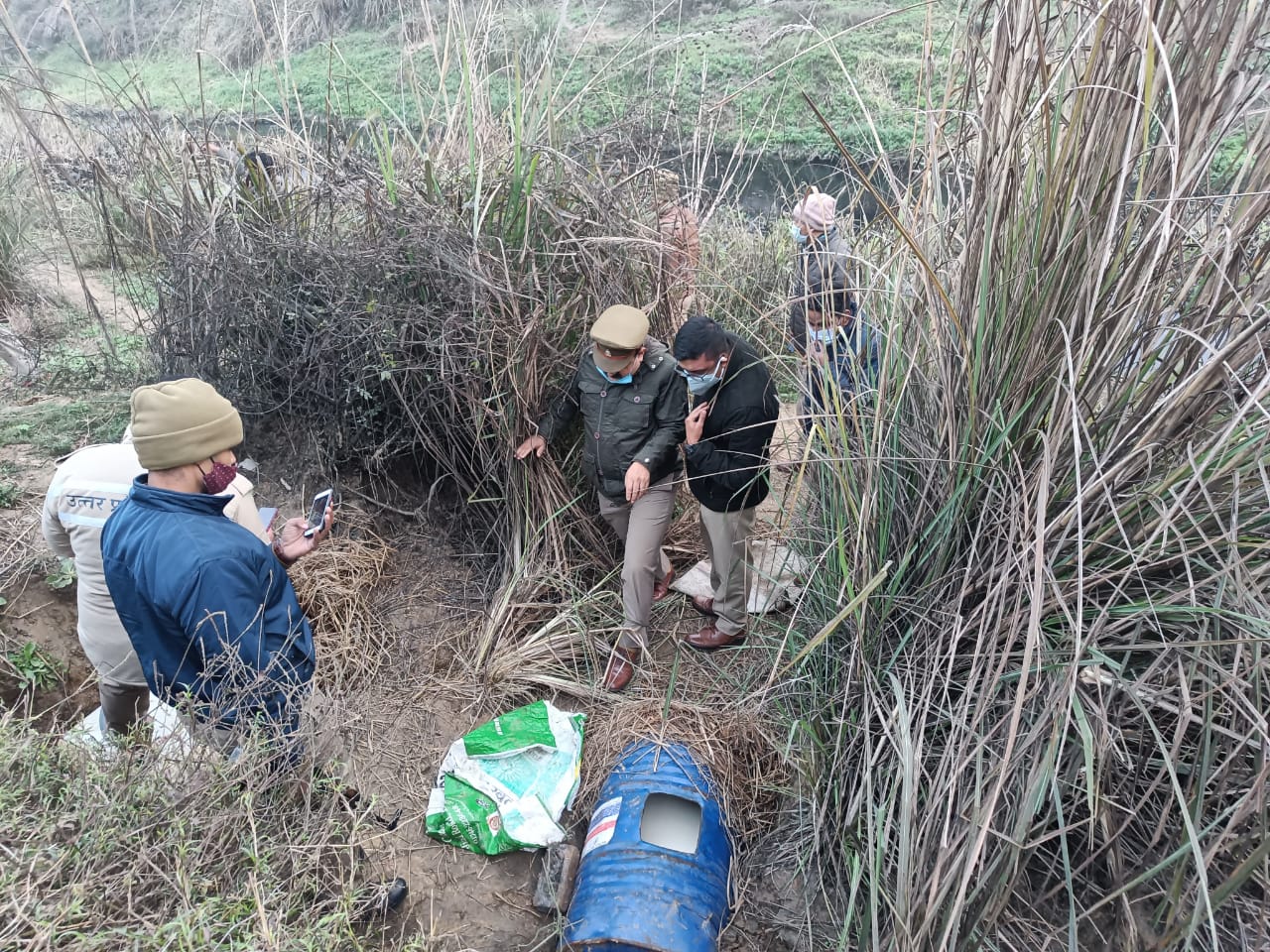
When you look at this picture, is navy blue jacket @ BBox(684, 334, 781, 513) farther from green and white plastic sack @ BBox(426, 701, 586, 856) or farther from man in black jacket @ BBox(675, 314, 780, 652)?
green and white plastic sack @ BBox(426, 701, 586, 856)

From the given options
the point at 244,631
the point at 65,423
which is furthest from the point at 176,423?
the point at 65,423

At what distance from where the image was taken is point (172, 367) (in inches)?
160

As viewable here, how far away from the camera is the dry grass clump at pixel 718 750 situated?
2781 millimetres

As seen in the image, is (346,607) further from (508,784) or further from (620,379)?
(620,379)

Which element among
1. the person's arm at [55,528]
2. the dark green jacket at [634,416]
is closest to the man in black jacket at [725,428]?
the dark green jacket at [634,416]

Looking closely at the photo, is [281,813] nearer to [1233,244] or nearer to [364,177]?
[1233,244]

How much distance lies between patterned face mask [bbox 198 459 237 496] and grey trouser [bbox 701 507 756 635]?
2.05 m

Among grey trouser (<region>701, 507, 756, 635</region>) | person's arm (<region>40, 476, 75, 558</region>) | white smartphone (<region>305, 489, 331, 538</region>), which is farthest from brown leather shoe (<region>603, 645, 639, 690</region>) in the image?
person's arm (<region>40, 476, 75, 558</region>)

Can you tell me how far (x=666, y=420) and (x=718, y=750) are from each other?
1452 mm

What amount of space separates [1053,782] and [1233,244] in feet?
3.55

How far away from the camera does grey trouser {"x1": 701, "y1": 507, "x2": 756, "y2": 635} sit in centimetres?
358

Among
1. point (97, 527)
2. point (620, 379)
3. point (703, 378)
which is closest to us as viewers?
point (97, 527)

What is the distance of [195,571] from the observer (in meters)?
2.07

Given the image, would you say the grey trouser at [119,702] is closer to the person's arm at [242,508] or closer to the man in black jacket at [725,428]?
the person's arm at [242,508]
